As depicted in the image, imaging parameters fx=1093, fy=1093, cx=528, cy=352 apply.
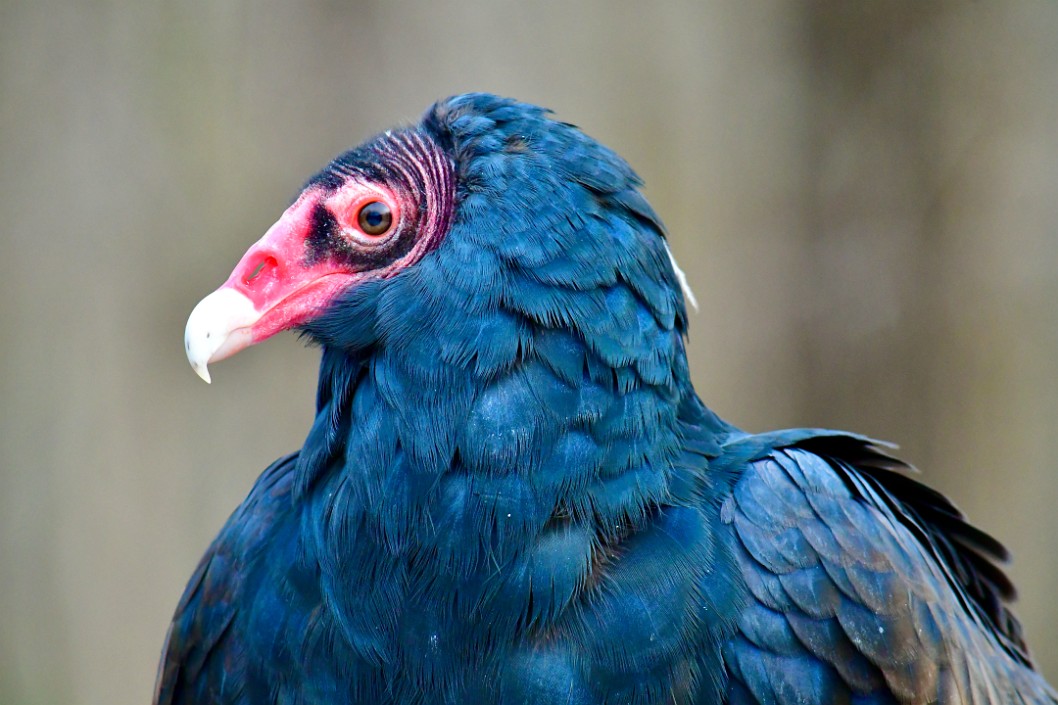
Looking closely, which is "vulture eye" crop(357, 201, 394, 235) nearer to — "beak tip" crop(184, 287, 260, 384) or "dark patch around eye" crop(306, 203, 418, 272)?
"dark patch around eye" crop(306, 203, 418, 272)

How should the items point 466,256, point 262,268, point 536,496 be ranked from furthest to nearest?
point 262,268
point 466,256
point 536,496

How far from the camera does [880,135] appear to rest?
5926 mm

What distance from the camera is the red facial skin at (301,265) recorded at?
246 cm

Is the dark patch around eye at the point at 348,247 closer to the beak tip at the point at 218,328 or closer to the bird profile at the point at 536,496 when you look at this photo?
the bird profile at the point at 536,496

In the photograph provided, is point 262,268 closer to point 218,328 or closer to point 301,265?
point 301,265

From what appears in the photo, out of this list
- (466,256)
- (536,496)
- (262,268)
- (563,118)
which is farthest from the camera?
(563,118)

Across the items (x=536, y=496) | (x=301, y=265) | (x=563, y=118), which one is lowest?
(x=536, y=496)

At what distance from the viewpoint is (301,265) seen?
251 centimetres

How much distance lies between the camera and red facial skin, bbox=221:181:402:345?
2.46 meters

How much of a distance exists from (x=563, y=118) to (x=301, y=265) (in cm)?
306

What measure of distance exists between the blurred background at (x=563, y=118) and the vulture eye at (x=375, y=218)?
90.9 inches

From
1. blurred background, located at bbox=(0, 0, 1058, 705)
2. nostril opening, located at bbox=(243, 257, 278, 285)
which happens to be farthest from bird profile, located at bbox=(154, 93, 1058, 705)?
blurred background, located at bbox=(0, 0, 1058, 705)

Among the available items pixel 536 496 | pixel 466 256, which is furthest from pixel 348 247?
pixel 536 496

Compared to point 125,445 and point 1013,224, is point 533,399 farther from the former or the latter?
point 1013,224
